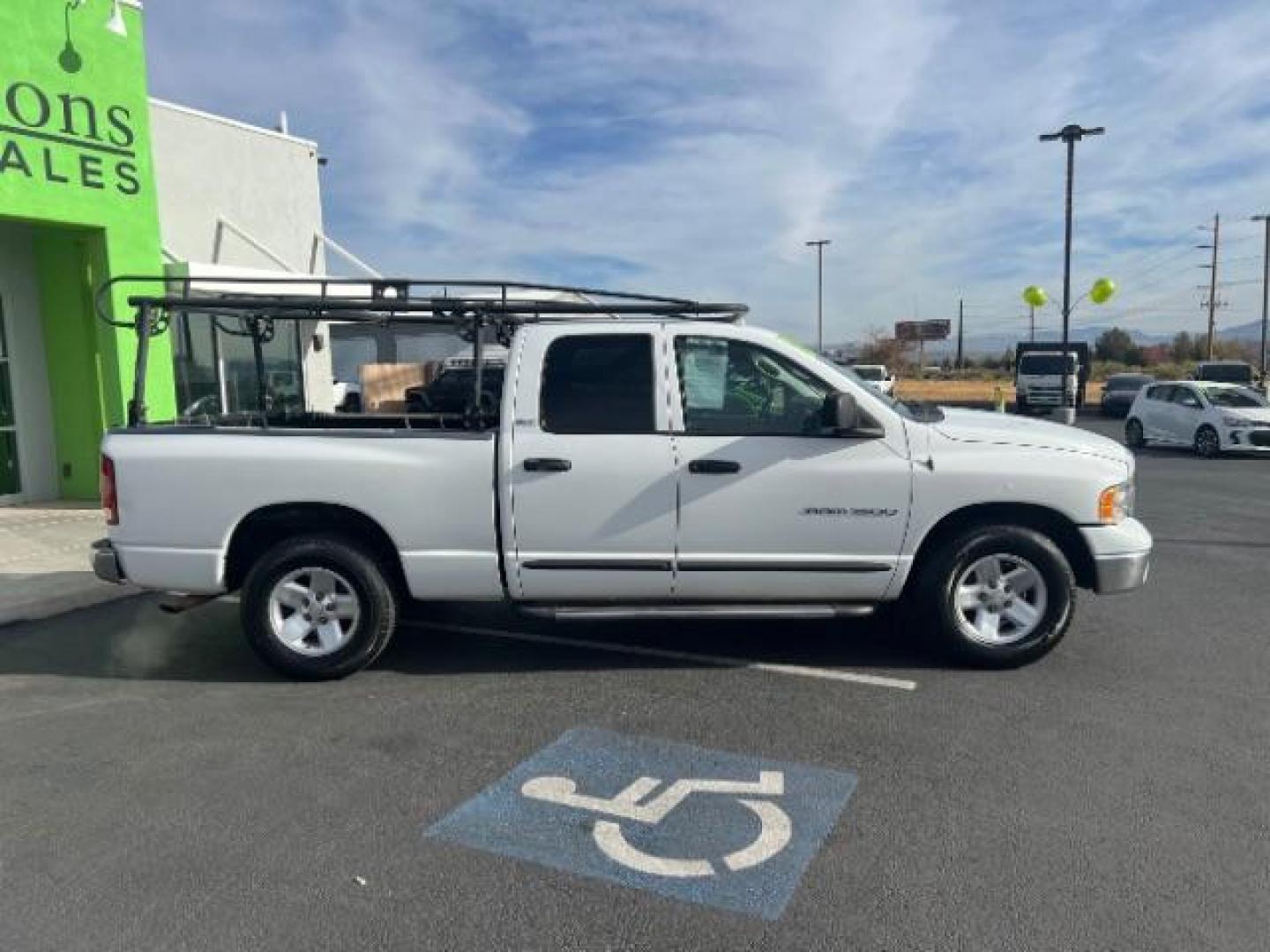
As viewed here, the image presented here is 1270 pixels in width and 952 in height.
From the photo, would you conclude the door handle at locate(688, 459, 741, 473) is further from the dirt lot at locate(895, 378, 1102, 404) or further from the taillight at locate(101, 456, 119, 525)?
the dirt lot at locate(895, 378, 1102, 404)

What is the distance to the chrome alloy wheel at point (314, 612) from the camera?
4930mm

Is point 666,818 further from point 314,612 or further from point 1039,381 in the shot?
point 1039,381

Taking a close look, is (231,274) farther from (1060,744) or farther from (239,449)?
(1060,744)

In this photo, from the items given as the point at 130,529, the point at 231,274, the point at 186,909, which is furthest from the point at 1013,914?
the point at 231,274

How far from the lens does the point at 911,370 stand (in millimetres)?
83938

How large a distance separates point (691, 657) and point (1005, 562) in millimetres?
1817

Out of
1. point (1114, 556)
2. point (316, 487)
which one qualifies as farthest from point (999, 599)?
point (316, 487)

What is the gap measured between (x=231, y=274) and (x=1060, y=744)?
10.3 m

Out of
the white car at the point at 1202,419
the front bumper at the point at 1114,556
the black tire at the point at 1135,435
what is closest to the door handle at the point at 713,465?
the front bumper at the point at 1114,556

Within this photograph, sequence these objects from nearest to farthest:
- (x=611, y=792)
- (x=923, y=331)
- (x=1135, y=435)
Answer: (x=611, y=792) → (x=1135, y=435) → (x=923, y=331)

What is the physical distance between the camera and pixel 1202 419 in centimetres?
1692

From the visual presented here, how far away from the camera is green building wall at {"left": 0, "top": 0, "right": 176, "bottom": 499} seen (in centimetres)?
873

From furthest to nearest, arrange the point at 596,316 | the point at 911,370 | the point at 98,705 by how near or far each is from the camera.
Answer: the point at 911,370, the point at 596,316, the point at 98,705

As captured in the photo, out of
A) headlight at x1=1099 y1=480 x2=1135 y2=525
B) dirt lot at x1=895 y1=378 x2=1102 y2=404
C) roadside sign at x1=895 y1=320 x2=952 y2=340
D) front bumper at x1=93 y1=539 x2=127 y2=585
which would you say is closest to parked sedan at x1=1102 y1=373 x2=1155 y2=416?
dirt lot at x1=895 y1=378 x2=1102 y2=404
